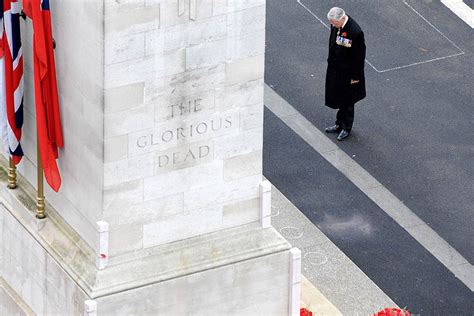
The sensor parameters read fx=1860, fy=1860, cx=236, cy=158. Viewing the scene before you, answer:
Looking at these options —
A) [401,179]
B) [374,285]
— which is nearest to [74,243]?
[374,285]

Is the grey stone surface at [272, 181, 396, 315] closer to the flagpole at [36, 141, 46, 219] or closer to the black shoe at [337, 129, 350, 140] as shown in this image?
the black shoe at [337, 129, 350, 140]

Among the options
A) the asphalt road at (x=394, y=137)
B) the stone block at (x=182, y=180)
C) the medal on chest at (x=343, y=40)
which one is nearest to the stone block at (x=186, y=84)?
the stone block at (x=182, y=180)

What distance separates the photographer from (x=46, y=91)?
54.3 feet

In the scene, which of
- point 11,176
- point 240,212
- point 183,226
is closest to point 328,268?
point 240,212

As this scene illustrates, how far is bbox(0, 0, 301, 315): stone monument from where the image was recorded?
15.9 metres

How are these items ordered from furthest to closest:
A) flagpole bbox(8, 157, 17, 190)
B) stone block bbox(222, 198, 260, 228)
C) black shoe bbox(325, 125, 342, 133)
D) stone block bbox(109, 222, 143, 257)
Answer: black shoe bbox(325, 125, 342, 133) → flagpole bbox(8, 157, 17, 190) → stone block bbox(222, 198, 260, 228) → stone block bbox(109, 222, 143, 257)

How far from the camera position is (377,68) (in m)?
24.8

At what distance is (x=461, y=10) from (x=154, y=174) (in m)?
10.7

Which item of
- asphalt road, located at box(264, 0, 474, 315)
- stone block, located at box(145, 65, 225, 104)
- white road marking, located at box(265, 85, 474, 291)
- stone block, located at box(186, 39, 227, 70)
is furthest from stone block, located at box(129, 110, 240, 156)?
white road marking, located at box(265, 85, 474, 291)

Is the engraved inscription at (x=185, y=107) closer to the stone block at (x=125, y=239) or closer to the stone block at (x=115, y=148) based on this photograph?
the stone block at (x=115, y=148)

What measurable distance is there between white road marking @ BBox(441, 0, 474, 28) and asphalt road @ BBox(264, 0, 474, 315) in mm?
115

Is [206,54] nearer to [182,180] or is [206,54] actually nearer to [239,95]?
[239,95]

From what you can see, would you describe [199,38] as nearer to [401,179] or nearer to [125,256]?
[125,256]

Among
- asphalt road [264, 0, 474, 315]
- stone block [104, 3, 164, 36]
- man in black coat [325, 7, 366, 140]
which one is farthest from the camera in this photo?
man in black coat [325, 7, 366, 140]
